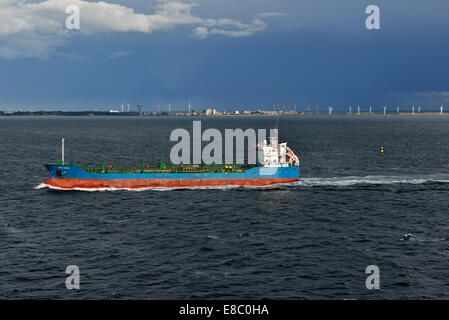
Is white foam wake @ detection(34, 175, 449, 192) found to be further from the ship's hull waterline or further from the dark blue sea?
the ship's hull waterline

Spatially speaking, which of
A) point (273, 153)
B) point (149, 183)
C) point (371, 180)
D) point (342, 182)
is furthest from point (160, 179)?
point (371, 180)

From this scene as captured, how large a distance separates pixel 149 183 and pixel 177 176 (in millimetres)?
5548

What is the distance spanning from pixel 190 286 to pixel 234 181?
1801 inches

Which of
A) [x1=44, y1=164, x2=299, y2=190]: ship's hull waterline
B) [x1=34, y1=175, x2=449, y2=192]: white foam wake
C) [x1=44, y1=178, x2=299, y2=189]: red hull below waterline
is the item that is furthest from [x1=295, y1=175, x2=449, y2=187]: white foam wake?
[x1=44, y1=178, x2=299, y2=189]: red hull below waterline

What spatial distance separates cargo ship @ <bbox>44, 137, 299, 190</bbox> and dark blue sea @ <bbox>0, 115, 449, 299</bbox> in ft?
9.69

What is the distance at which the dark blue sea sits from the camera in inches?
1435

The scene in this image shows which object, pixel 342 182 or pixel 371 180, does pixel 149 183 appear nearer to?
pixel 342 182

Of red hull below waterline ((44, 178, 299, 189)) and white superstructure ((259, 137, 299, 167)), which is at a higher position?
white superstructure ((259, 137, 299, 167))

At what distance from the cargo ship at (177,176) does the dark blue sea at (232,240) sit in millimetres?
2955

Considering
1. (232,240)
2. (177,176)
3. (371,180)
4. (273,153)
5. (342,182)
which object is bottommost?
(232,240)

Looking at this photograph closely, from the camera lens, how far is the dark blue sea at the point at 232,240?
120ft

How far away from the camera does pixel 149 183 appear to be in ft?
260

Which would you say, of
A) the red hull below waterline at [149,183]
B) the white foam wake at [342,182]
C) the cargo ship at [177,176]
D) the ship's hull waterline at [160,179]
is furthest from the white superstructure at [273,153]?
the white foam wake at [342,182]

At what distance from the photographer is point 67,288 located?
36125 mm
